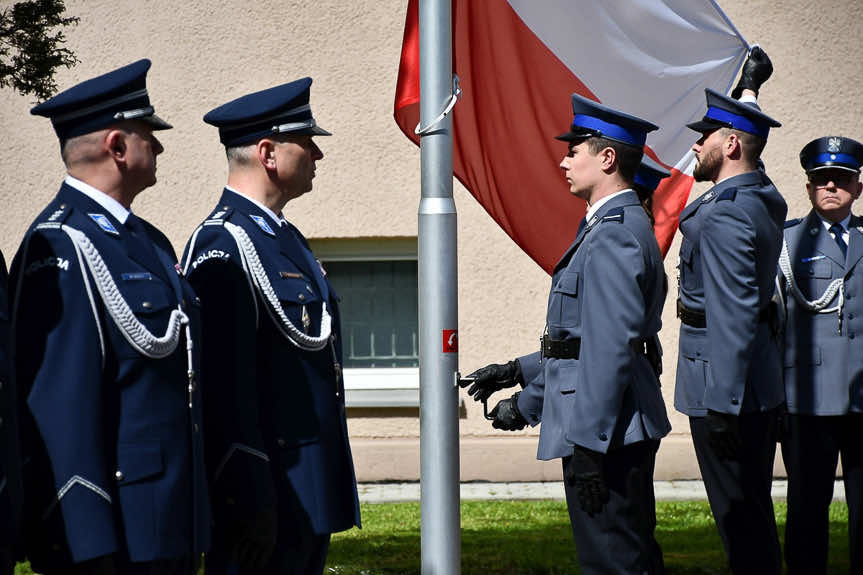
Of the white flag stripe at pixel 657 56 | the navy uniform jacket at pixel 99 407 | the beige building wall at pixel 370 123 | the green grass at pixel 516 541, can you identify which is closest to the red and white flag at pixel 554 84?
the white flag stripe at pixel 657 56

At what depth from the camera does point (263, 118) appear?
12.1 ft

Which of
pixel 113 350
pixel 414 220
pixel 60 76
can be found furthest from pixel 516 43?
pixel 60 76

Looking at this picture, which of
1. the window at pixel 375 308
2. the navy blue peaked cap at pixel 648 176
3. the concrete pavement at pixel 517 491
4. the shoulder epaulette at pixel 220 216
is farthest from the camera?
the window at pixel 375 308

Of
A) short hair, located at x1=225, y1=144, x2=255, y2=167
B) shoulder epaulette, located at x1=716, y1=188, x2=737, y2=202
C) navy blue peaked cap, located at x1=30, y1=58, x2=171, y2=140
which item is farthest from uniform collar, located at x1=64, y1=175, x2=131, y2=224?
shoulder epaulette, located at x1=716, y1=188, x2=737, y2=202

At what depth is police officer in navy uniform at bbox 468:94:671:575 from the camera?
3758mm

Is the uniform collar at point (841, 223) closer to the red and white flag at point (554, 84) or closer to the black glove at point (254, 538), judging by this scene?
the red and white flag at point (554, 84)

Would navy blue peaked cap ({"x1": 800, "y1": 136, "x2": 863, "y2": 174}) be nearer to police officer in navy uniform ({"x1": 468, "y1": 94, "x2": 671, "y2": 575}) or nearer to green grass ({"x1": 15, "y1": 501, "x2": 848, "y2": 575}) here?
police officer in navy uniform ({"x1": 468, "y1": 94, "x2": 671, "y2": 575})

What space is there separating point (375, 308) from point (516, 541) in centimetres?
288

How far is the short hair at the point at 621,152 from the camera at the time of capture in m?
4.07

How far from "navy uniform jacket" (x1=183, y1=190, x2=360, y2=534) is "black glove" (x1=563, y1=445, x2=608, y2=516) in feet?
2.37

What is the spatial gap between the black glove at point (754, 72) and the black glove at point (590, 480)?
7.96ft

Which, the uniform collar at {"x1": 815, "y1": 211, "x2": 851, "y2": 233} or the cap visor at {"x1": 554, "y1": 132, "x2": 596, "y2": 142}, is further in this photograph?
the uniform collar at {"x1": 815, "y1": 211, "x2": 851, "y2": 233}

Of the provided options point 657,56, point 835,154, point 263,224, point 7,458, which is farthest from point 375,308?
point 7,458

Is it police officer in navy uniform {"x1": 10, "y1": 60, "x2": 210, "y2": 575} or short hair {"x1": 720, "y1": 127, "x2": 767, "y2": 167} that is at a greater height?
short hair {"x1": 720, "y1": 127, "x2": 767, "y2": 167}
